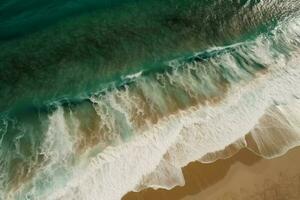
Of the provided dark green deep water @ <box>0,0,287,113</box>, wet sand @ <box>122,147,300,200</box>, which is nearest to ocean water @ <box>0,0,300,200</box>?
dark green deep water @ <box>0,0,287,113</box>

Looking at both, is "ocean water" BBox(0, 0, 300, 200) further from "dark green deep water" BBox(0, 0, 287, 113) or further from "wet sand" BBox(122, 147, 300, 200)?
"wet sand" BBox(122, 147, 300, 200)

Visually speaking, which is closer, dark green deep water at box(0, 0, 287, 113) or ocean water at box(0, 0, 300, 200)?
ocean water at box(0, 0, 300, 200)

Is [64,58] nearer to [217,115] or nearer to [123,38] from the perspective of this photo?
[123,38]

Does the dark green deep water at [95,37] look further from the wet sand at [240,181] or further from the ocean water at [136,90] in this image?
the wet sand at [240,181]

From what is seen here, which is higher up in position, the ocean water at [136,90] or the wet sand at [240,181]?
the ocean water at [136,90]

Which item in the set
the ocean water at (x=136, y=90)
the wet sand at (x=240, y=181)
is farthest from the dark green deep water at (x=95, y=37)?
the wet sand at (x=240, y=181)

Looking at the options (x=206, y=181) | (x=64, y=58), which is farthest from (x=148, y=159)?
(x=64, y=58)
